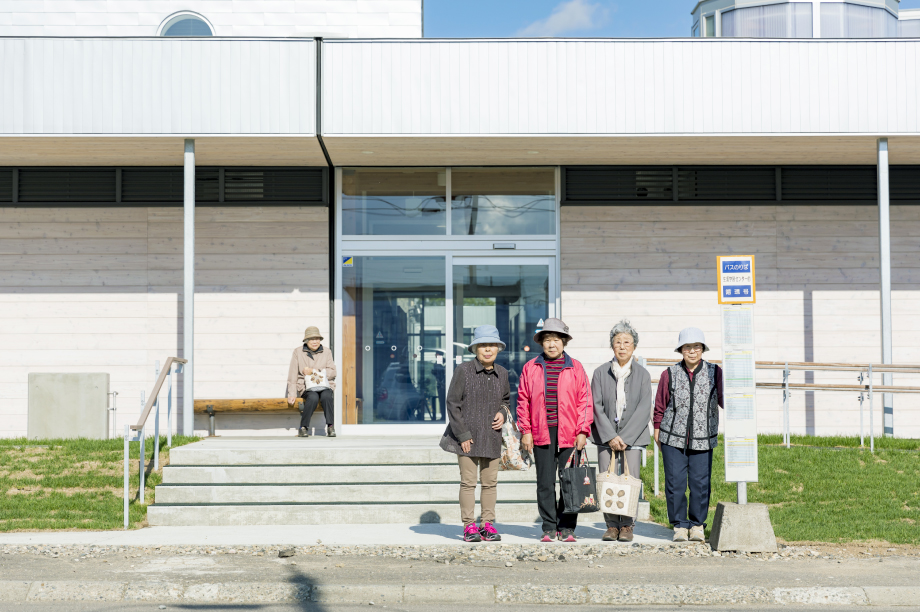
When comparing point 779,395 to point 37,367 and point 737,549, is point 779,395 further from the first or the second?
point 37,367

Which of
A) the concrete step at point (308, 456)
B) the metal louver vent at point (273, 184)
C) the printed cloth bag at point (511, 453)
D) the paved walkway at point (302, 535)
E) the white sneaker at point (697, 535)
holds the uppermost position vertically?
the metal louver vent at point (273, 184)

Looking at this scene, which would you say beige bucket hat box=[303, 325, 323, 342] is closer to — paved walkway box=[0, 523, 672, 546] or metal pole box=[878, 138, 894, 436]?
paved walkway box=[0, 523, 672, 546]

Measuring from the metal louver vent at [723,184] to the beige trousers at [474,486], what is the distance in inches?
265

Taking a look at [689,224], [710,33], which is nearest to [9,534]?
[689,224]

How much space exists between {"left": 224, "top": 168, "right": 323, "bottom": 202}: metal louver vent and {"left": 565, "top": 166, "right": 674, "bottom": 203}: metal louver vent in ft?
11.4

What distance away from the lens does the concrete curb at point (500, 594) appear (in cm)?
587

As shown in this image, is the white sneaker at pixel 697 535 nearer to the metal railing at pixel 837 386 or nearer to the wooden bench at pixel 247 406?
the metal railing at pixel 837 386

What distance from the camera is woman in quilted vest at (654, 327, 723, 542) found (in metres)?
7.43

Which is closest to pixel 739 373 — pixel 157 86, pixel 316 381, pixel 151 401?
pixel 151 401

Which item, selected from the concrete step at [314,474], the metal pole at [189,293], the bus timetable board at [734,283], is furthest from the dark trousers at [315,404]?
the bus timetable board at [734,283]

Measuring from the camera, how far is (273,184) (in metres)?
12.9

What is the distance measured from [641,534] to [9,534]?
17.4 feet

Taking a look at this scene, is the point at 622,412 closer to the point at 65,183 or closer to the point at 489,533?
the point at 489,533

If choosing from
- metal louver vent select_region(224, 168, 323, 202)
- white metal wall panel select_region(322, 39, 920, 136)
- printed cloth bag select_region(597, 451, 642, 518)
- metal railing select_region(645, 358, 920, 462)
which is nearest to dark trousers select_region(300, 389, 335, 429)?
metal louver vent select_region(224, 168, 323, 202)
